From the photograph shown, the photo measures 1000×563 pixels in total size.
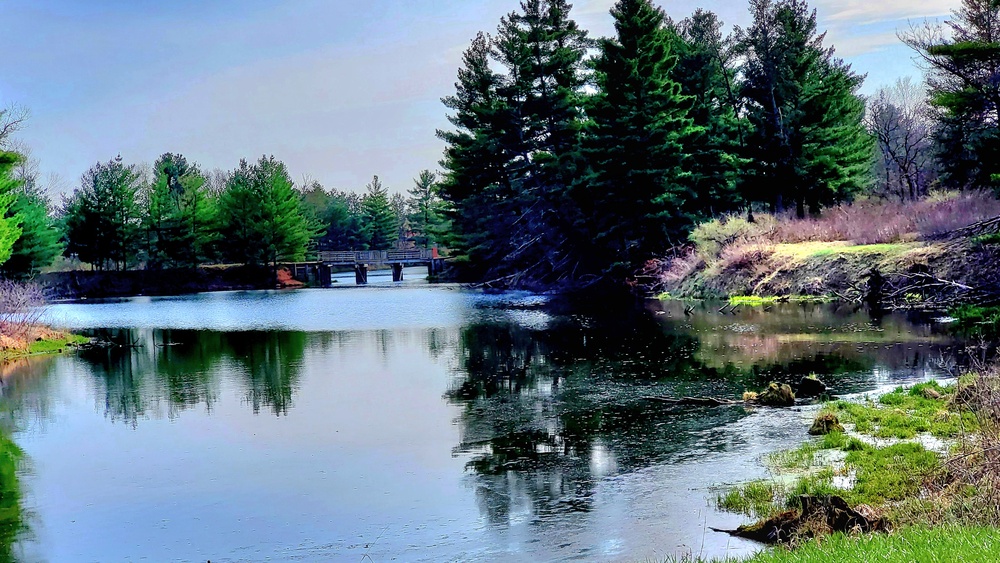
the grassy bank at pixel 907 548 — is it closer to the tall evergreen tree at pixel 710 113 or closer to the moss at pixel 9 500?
the moss at pixel 9 500

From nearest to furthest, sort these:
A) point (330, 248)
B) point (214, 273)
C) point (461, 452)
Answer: point (461, 452), point (214, 273), point (330, 248)

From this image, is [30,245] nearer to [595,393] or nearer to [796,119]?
[796,119]

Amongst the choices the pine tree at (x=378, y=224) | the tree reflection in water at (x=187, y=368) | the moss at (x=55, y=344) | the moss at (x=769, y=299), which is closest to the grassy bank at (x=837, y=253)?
the moss at (x=769, y=299)

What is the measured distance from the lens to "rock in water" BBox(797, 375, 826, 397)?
17.9 meters

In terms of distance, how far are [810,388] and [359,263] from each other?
7778 cm

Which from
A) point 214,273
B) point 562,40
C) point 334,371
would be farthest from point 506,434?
point 214,273

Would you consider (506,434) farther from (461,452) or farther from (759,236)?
(759,236)

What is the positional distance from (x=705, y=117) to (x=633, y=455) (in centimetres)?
4381

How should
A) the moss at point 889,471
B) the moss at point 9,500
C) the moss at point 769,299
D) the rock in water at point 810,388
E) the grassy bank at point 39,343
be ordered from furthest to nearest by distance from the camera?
1. the moss at point 769,299
2. the grassy bank at point 39,343
3. the rock in water at point 810,388
4. the moss at point 9,500
5. the moss at point 889,471

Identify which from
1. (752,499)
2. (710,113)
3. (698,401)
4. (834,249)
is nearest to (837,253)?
(834,249)

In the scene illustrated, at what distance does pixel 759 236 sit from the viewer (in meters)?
43.8

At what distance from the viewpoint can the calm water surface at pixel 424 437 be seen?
1113 centimetres

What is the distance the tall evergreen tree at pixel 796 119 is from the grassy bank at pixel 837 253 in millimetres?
2944

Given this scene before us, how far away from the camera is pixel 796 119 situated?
166 feet
